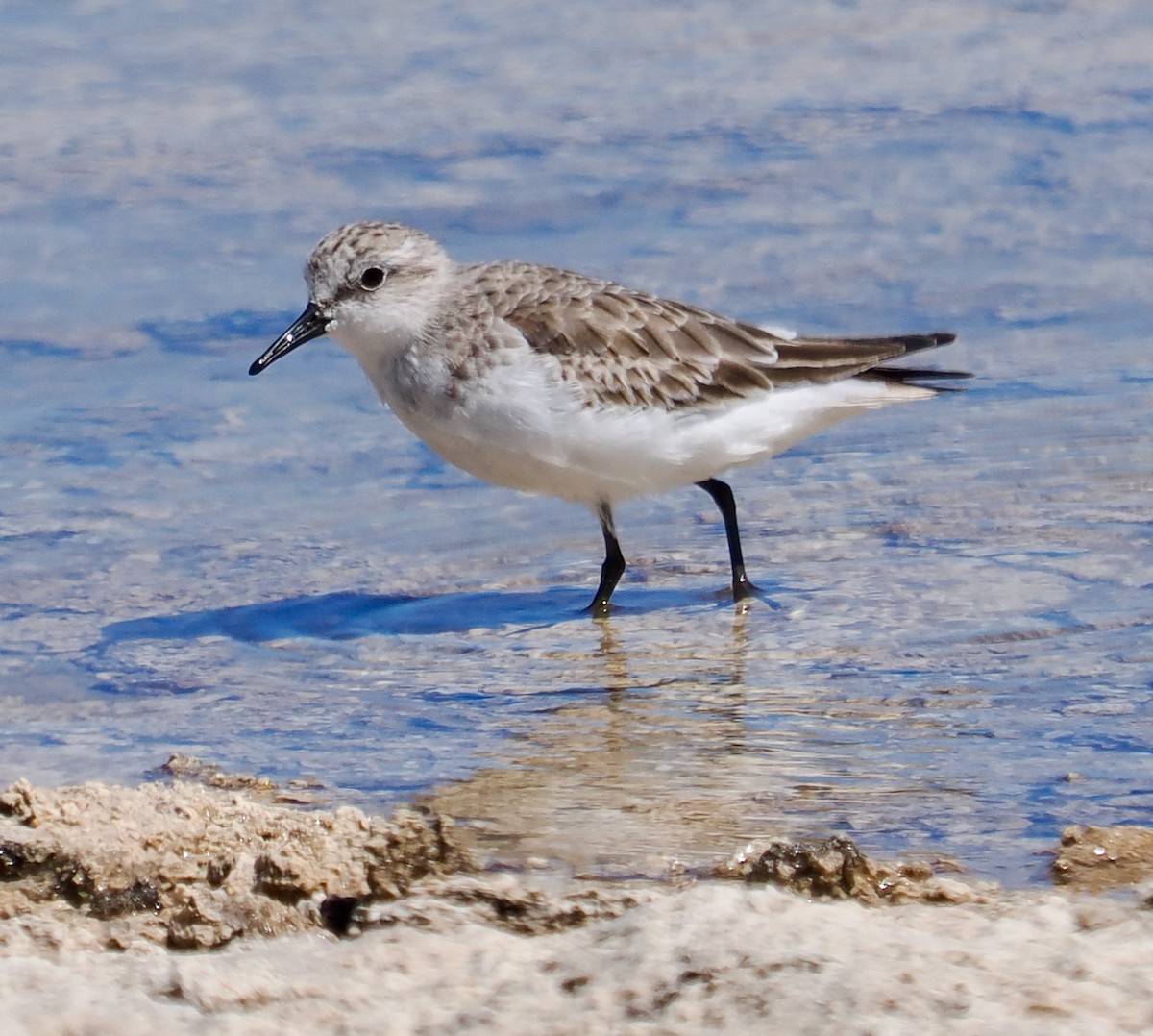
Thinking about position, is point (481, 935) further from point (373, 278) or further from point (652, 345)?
point (373, 278)

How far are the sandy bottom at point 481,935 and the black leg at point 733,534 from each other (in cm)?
252

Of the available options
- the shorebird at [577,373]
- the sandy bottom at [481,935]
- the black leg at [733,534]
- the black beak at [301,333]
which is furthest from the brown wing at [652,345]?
the sandy bottom at [481,935]

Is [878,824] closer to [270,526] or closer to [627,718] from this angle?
[627,718]

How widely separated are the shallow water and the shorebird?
1.43 feet

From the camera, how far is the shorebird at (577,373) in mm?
6715

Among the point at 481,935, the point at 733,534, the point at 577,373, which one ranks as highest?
the point at 577,373

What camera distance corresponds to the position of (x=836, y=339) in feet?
24.2

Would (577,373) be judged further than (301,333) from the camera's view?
No

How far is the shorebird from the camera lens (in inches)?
264

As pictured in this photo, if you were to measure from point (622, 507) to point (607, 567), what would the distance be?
3.31 ft

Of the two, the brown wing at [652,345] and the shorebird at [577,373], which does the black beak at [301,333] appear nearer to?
the shorebird at [577,373]

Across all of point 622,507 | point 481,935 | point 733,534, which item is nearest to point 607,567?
point 733,534

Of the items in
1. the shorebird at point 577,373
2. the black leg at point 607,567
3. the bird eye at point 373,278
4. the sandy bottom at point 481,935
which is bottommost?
the sandy bottom at point 481,935

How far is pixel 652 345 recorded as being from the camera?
708 centimetres
